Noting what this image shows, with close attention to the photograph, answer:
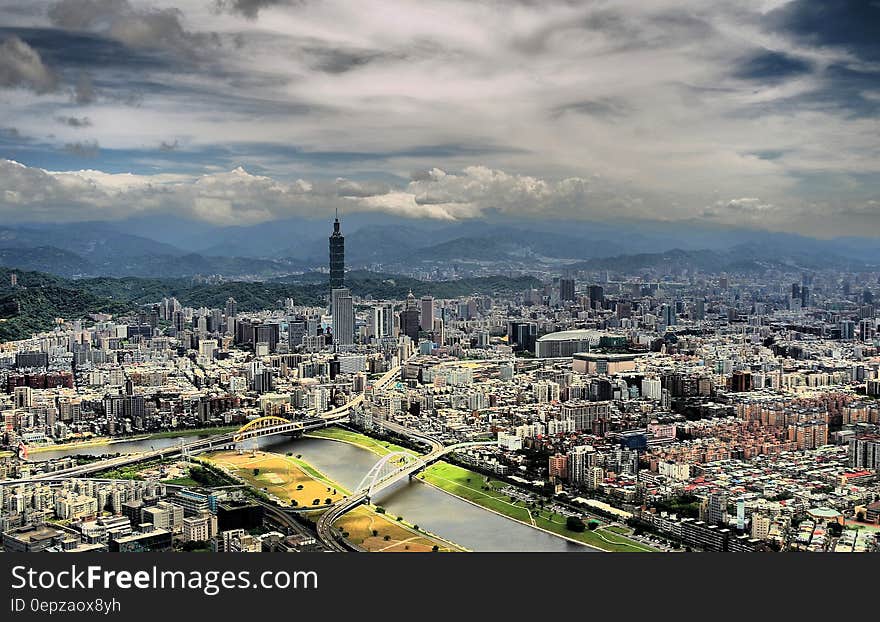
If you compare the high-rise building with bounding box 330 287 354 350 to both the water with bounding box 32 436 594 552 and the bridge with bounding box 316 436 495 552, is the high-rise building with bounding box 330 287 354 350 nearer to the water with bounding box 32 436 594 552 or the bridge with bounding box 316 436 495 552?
the water with bounding box 32 436 594 552

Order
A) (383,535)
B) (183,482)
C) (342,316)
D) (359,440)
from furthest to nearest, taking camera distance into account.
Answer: (342,316)
(359,440)
(183,482)
(383,535)

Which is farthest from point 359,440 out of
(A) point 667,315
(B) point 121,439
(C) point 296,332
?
(A) point 667,315

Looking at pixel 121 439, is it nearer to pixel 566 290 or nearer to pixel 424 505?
pixel 424 505

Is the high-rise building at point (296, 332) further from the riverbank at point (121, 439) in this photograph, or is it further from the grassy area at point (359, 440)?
the grassy area at point (359, 440)

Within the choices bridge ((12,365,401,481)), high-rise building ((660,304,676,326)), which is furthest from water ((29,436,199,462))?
high-rise building ((660,304,676,326))

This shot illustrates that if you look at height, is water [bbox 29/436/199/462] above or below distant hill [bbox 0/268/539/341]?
below

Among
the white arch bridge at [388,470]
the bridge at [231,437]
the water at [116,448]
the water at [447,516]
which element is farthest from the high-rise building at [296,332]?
the white arch bridge at [388,470]
